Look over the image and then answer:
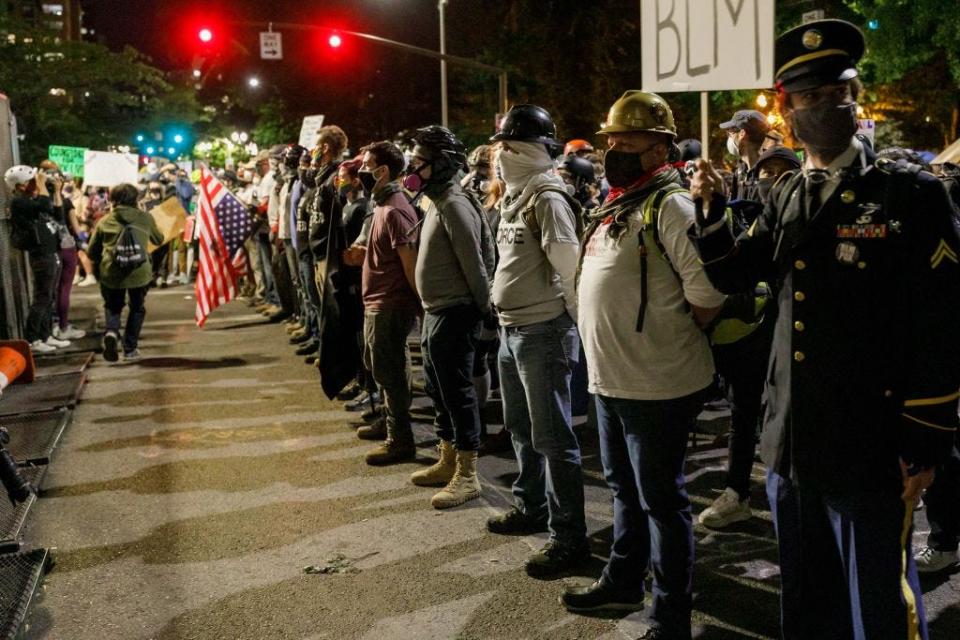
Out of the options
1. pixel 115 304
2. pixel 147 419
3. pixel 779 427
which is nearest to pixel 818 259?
pixel 779 427

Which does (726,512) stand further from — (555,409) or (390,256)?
(390,256)

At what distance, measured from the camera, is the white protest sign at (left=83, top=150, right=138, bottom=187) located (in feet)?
64.5

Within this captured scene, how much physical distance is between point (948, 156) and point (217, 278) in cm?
911

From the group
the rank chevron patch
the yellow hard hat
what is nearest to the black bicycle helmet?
the yellow hard hat

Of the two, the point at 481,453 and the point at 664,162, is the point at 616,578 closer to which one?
the point at 664,162

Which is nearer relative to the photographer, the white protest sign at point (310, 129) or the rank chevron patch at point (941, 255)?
the rank chevron patch at point (941, 255)

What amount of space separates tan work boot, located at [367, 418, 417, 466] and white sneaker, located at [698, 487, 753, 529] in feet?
8.02

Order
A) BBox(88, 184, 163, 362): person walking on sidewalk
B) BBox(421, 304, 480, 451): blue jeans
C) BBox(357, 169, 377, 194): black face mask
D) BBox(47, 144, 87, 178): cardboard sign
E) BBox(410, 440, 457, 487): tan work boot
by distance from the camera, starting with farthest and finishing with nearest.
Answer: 1. BBox(47, 144, 87, 178): cardboard sign
2. BBox(88, 184, 163, 362): person walking on sidewalk
3. BBox(357, 169, 377, 194): black face mask
4. BBox(410, 440, 457, 487): tan work boot
5. BBox(421, 304, 480, 451): blue jeans

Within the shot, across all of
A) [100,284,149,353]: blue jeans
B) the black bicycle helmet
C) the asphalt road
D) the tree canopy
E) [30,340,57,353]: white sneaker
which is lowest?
the asphalt road

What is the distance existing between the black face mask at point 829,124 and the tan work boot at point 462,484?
3752mm

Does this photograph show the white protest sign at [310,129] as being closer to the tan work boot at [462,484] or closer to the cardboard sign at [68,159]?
the cardboard sign at [68,159]

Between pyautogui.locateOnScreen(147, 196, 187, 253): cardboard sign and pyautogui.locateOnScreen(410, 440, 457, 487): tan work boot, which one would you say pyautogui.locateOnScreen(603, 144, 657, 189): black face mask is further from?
pyautogui.locateOnScreen(147, 196, 187, 253): cardboard sign

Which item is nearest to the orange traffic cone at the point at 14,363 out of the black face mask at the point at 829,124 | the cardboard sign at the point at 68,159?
the black face mask at the point at 829,124

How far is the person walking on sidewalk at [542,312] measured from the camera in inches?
195
